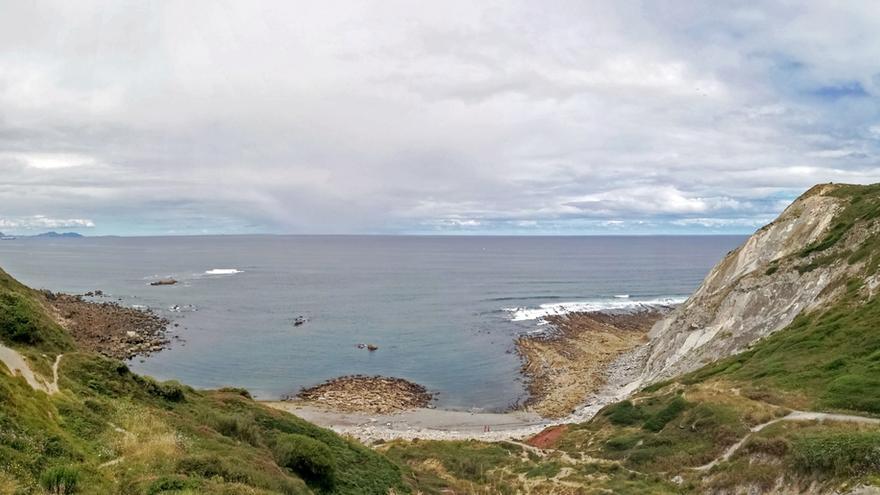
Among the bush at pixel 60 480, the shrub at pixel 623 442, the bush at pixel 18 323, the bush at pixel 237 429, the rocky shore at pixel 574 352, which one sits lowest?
the rocky shore at pixel 574 352

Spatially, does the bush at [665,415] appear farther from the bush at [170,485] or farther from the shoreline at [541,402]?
the bush at [170,485]

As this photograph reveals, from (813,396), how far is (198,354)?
2749 inches

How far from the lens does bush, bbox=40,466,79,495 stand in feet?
38.3

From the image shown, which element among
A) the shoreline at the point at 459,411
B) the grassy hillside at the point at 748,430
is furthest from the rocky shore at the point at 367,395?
the grassy hillside at the point at 748,430

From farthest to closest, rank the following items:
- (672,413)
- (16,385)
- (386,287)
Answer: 1. (386,287)
2. (672,413)
3. (16,385)

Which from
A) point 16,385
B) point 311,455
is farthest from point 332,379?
point 16,385

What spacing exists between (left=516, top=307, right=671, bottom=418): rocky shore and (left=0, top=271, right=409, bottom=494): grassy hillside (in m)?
36.2

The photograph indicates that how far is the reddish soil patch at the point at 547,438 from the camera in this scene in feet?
126

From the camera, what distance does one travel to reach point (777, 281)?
50.0 m

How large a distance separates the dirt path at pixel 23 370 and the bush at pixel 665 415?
31.0 metres

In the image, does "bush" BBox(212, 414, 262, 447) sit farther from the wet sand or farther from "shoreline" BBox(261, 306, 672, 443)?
the wet sand

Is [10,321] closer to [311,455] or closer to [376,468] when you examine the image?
[311,455]

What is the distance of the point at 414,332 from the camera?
90688 mm

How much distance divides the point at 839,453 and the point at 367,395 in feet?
158
